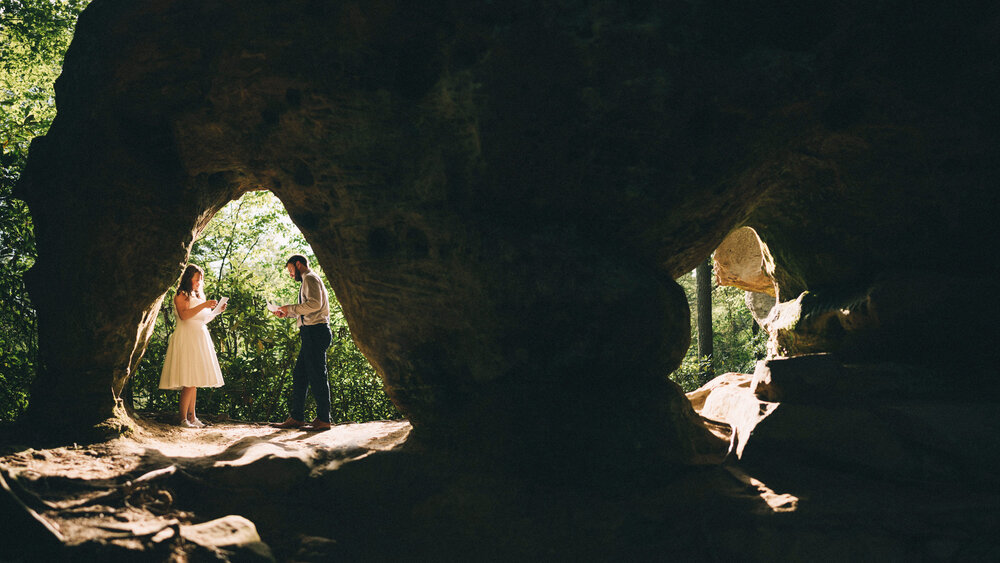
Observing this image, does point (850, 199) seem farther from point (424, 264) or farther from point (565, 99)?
point (424, 264)

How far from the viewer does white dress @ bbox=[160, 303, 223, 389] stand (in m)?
6.73

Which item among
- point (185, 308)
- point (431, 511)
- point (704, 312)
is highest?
point (185, 308)

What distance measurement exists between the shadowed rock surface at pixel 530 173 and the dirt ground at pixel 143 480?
2.38ft

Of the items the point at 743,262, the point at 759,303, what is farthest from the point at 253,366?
the point at 759,303

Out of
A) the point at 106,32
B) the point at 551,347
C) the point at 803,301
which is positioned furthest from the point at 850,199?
the point at 106,32

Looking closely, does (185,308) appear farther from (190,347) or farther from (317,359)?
(317,359)

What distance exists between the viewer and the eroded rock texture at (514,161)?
4777 millimetres

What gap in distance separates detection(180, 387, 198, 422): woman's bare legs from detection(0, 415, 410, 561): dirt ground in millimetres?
896

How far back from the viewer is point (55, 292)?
5465mm

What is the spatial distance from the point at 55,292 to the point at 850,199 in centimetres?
805

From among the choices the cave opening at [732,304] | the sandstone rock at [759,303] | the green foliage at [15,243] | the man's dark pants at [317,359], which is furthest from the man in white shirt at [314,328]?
the sandstone rock at [759,303]

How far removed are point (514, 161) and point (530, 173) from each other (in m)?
0.18

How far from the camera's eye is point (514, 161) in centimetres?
492

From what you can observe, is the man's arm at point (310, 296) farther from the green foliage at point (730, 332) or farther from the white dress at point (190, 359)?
the green foliage at point (730, 332)
